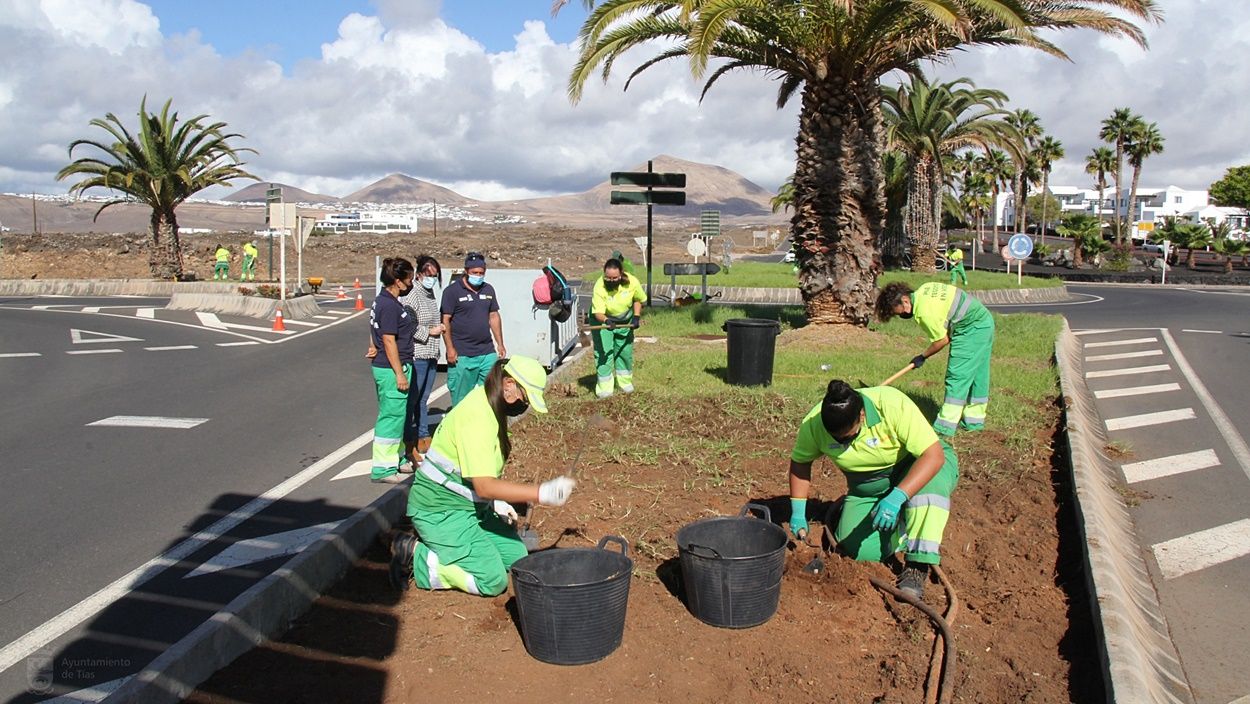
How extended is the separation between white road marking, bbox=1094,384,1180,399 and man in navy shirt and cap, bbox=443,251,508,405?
764 cm

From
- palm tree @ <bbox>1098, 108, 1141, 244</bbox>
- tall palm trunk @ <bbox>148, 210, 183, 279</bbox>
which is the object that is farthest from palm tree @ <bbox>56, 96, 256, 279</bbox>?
palm tree @ <bbox>1098, 108, 1141, 244</bbox>

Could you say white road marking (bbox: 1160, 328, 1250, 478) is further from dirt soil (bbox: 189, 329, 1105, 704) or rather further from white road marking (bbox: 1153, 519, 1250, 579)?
dirt soil (bbox: 189, 329, 1105, 704)

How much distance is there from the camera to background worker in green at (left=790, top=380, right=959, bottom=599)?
483 centimetres

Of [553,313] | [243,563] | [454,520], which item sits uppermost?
[553,313]

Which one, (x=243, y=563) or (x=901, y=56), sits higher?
(x=901, y=56)

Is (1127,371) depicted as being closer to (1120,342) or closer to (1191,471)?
(1120,342)

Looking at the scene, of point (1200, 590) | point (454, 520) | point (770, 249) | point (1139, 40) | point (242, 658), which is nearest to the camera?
point (242, 658)

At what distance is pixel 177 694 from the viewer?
146 inches

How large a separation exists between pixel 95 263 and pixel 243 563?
154 feet

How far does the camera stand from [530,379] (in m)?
4.58

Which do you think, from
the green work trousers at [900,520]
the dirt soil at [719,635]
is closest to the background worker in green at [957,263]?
the dirt soil at [719,635]

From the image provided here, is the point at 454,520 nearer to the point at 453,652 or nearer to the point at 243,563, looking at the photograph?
the point at 453,652

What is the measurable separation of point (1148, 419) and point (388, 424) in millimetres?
Answer: 8012

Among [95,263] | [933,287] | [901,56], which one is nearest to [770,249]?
[95,263]
